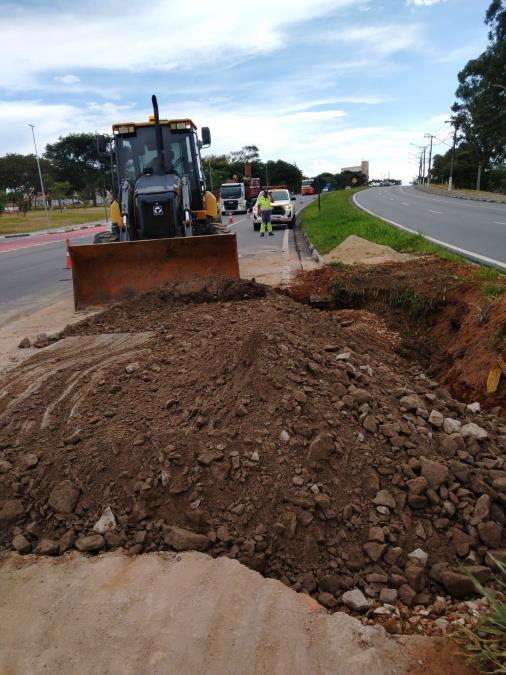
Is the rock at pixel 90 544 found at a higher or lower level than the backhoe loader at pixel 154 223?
lower

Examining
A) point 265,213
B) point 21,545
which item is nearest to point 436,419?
point 21,545

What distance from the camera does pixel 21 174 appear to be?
205 feet

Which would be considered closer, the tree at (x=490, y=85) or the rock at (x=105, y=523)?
the rock at (x=105, y=523)

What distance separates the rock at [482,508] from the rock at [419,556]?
408 mm

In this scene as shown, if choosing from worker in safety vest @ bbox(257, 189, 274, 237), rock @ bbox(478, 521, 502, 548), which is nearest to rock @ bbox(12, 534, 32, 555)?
rock @ bbox(478, 521, 502, 548)

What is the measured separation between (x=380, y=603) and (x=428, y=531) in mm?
538

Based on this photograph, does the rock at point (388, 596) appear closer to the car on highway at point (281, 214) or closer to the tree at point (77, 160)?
the car on highway at point (281, 214)

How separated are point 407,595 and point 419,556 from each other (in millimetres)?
256

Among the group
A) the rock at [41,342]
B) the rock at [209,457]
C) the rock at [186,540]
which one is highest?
the rock at [209,457]

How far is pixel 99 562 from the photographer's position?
3020 mm

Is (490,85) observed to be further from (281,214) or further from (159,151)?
(159,151)

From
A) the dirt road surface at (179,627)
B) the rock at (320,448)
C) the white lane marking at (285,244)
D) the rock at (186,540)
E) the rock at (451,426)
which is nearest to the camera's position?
the dirt road surface at (179,627)

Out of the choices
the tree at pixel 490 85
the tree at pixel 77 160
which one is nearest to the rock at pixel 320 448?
the tree at pixel 490 85

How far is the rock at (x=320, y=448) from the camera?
3.38m
